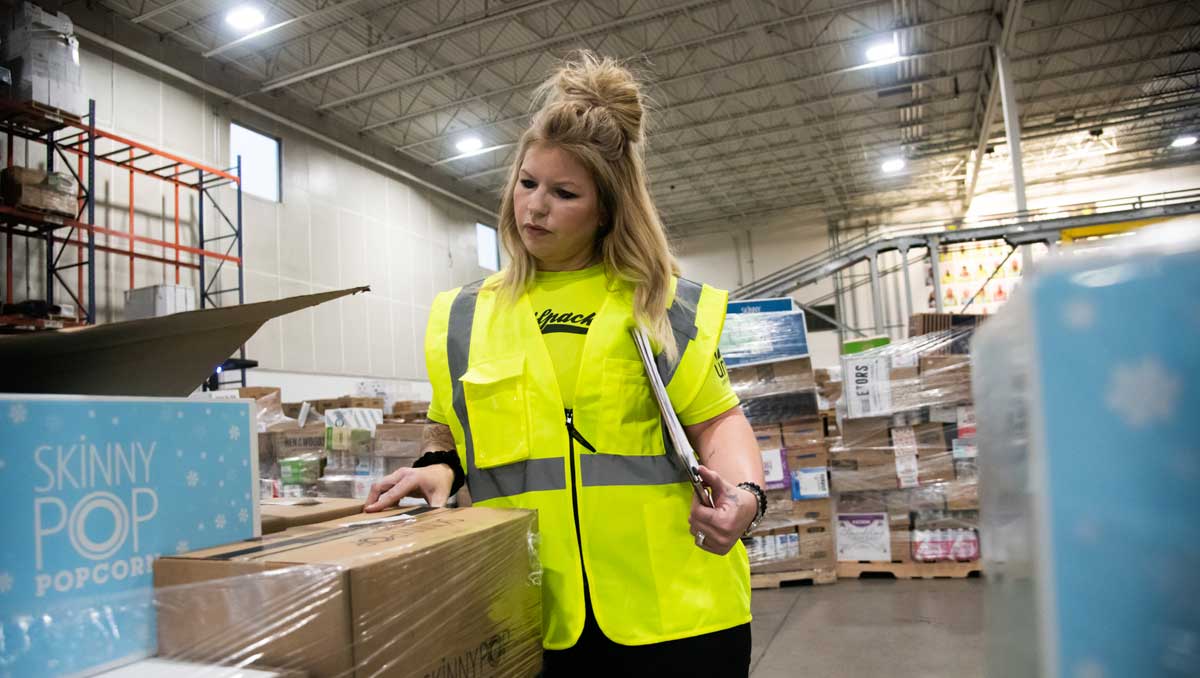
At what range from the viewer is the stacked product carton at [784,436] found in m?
5.54

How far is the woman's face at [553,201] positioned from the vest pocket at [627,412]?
0.85 feet

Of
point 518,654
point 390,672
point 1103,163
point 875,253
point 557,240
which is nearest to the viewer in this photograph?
point 390,672

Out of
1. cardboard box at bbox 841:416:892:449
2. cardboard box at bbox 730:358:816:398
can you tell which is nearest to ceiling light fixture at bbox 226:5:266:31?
cardboard box at bbox 730:358:816:398

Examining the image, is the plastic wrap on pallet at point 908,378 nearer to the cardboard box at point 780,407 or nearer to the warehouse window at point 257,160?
the cardboard box at point 780,407

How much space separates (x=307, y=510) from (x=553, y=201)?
0.64 metres

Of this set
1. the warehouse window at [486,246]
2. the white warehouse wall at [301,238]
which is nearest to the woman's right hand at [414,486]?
the white warehouse wall at [301,238]

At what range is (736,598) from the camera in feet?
4.04

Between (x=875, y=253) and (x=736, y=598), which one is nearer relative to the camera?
(x=736, y=598)

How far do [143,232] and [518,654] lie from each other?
10.6m

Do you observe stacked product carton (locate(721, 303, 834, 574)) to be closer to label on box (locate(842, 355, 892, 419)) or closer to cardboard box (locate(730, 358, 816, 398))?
cardboard box (locate(730, 358, 816, 398))

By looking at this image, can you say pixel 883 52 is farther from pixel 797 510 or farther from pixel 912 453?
pixel 797 510

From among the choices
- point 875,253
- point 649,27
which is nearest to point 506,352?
point 649,27

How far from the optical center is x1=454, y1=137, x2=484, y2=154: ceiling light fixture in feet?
46.7

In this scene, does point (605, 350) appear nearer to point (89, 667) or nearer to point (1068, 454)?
point (89, 667)
